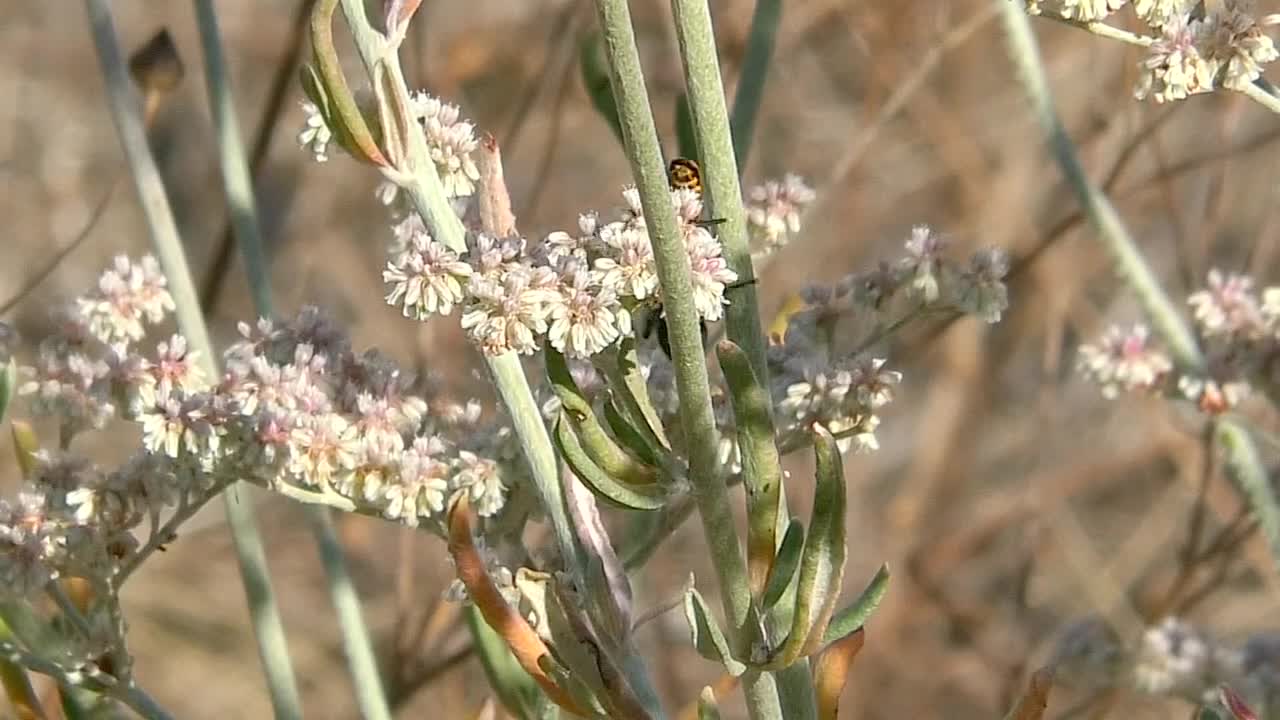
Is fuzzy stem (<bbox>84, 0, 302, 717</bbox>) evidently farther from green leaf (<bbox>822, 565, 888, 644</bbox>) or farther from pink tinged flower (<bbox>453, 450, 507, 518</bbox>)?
green leaf (<bbox>822, 565, 888, 644</bbox>)

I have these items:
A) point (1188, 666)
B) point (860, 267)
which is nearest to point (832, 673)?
point (1188, 666)

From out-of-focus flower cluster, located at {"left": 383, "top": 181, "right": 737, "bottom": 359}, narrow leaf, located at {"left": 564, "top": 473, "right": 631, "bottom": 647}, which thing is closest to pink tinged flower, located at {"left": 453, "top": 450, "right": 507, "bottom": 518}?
narrow leaf, located at {"left": 564, "top": 473, "right": 631, "bottom": 647}

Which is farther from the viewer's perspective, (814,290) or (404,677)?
(404,677)

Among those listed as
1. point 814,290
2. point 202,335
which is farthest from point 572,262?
point 202,335

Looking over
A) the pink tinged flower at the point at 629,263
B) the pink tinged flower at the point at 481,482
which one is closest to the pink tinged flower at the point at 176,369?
the pink tinged flower at the point at 481,482

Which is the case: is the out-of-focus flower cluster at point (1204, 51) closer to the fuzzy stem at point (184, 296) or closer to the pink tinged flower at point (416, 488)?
the pink tinged flower at point (416, 488)

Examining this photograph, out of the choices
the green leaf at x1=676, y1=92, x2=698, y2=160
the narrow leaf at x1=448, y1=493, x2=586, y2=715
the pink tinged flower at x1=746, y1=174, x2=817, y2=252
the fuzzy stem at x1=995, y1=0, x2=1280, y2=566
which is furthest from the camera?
the fuzzy stem at x1=995, y1=0, x2=1280, y2=566

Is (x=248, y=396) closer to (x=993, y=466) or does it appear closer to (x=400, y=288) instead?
(x=400, y=288)
